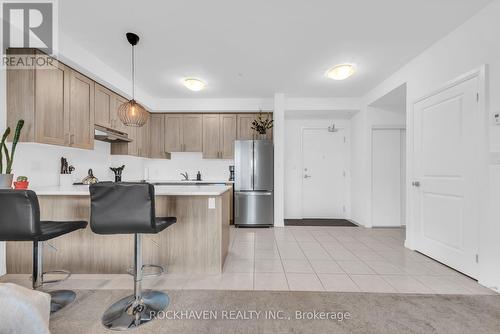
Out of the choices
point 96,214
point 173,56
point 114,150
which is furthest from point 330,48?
point 114,150

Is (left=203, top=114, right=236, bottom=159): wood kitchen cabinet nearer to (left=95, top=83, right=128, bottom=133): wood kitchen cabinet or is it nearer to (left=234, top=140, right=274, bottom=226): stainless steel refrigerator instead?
(left=234, top=140, right=274, bottom=226): stainless steel refrigerator

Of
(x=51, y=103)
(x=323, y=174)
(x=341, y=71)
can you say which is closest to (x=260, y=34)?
(x=341, y=71)

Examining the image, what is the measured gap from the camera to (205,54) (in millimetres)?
3021

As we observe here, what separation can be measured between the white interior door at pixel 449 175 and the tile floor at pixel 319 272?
0.26 metres

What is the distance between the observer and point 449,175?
100 inches

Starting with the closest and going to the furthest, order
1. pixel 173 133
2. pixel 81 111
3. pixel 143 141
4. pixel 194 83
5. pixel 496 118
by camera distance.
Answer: pixel 496 118
pixel 81 111
pixel 194 83
pixel 143 141
pixel 173 133

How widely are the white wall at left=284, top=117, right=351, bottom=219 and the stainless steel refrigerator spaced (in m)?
0.90

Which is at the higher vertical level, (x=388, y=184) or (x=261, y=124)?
(x=261, y=124)

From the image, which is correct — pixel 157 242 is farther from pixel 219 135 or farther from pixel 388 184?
pixel 388 184

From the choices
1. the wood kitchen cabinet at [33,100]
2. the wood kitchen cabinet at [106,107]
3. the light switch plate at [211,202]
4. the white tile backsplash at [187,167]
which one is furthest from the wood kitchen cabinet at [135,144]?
the light switch plate at [211,202]

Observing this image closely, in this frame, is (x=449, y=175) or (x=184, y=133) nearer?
(x=449, y=175)

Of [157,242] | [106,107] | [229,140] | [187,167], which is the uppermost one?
[106,107]

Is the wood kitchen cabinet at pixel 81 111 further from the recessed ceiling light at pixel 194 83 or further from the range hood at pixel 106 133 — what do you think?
the recessed ceiling light at pixel 194 83

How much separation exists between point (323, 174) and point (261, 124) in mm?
1853
